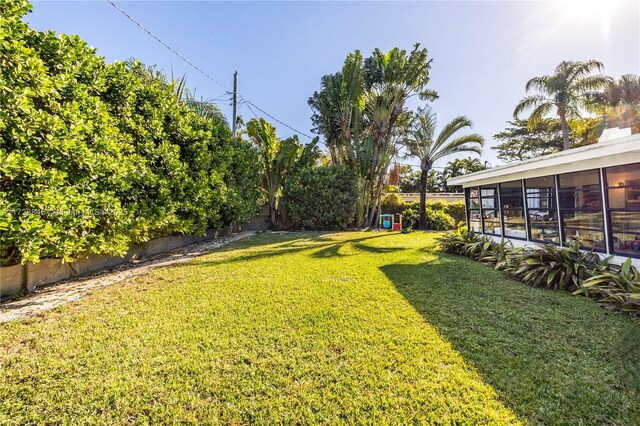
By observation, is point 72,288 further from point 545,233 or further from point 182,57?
point 545,233

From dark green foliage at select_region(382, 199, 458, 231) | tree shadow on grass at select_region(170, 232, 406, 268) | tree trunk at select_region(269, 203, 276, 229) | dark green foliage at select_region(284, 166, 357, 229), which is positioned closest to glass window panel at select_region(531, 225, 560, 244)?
tree shadow on grass at select_region(170, 232, 406, 268)

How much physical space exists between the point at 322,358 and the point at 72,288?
506 centimetres

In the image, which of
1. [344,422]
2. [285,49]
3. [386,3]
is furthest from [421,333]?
[285,49]

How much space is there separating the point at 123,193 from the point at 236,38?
9.39 metres

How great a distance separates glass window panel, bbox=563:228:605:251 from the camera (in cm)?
522

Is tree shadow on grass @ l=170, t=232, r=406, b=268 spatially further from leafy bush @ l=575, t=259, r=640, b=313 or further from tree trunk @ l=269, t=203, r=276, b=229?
tree trunk @ l=269, t=203, r=276, b=229

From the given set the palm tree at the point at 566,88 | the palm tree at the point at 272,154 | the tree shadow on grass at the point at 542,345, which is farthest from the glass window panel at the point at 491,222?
the palm tree at the point at 566,88

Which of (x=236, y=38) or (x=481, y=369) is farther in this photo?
(x=236, y=38)

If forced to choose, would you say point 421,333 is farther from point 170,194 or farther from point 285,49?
point 285,49

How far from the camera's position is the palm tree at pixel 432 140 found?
1315 centimetres

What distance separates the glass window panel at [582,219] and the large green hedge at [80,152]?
9.73 meters

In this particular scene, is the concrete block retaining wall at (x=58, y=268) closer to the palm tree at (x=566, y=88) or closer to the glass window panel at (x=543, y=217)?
the glass window panel at (x=543, y=217)

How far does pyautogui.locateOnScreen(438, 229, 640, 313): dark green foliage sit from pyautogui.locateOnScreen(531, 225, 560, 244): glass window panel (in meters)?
0.87

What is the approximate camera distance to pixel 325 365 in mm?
2492
